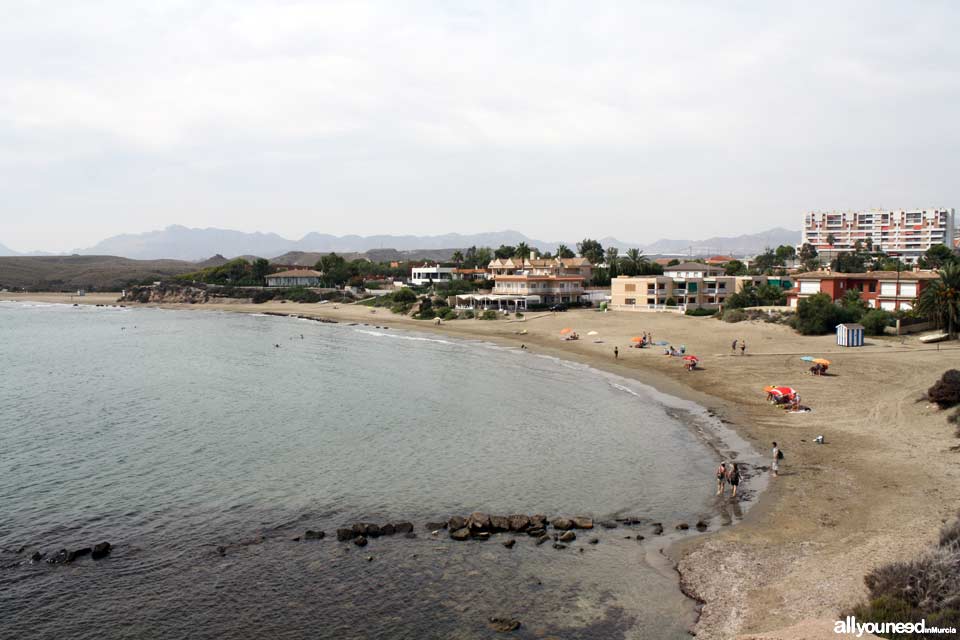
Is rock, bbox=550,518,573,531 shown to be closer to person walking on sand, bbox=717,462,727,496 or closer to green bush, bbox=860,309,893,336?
person walking on sand, bbox=717,462,727,496

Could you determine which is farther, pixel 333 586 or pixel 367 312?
pixel 367 312

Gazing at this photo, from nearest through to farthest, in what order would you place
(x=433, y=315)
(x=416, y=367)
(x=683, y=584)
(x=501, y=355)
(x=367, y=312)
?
(x=683, y=584) → (x=416, y=367) → (x=501, y=355) → (x=433, y=315) → (x=367, y=312)

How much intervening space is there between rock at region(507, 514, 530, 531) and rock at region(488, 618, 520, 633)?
568 cm

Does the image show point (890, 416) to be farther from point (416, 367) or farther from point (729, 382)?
point (416, 367)

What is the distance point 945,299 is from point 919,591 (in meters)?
45.9

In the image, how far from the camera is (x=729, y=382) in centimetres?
4375

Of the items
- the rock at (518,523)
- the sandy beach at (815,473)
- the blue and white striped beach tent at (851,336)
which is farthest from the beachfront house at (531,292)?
→ the rock at (518,523)

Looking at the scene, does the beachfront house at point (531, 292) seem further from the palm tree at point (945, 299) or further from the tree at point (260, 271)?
the tree at point (260, 271)

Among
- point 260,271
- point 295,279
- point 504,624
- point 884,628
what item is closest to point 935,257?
point 295,279

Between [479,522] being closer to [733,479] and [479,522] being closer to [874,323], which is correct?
[733,479]

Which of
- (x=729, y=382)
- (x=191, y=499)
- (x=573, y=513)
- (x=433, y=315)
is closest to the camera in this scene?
(x=573, y=513)

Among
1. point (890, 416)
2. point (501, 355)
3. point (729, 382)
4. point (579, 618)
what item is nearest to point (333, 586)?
point (579, 618)

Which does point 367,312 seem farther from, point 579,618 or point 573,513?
point 579,618

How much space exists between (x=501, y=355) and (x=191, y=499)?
38008 mm
